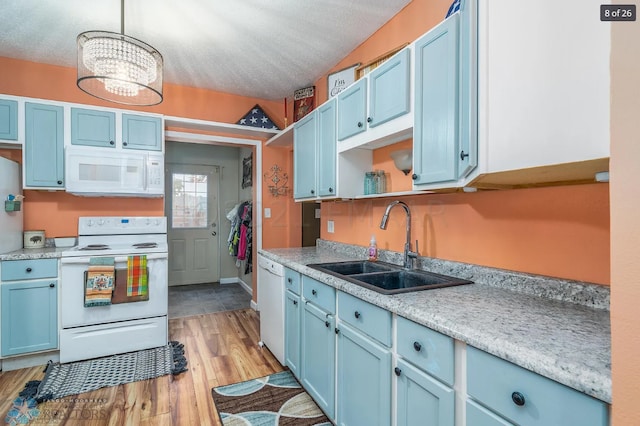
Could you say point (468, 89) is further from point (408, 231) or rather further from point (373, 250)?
point (373, 250)

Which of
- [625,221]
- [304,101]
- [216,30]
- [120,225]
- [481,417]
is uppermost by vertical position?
[216,30]

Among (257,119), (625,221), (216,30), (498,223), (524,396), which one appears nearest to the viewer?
(625,221)

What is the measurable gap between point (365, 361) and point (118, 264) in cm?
230

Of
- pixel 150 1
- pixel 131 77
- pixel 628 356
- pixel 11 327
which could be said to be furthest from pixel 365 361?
pixel 11 327

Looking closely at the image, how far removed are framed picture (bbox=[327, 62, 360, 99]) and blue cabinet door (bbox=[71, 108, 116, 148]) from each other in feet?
6.70

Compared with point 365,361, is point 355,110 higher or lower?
higher

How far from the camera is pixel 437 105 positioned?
1479 millimetres

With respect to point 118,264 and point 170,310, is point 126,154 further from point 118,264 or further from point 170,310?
point 170,310

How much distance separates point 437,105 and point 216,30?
1.87 m

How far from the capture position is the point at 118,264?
270 centimetres

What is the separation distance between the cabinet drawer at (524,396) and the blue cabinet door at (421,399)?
0.11 meters

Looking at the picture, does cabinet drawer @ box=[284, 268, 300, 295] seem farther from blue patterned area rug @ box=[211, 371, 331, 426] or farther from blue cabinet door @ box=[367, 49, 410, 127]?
blue cabinet door @ box=[367, 49, 410, 127]

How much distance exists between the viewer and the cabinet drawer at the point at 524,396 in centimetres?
72

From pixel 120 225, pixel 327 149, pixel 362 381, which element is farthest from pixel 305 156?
pixel 120 225
